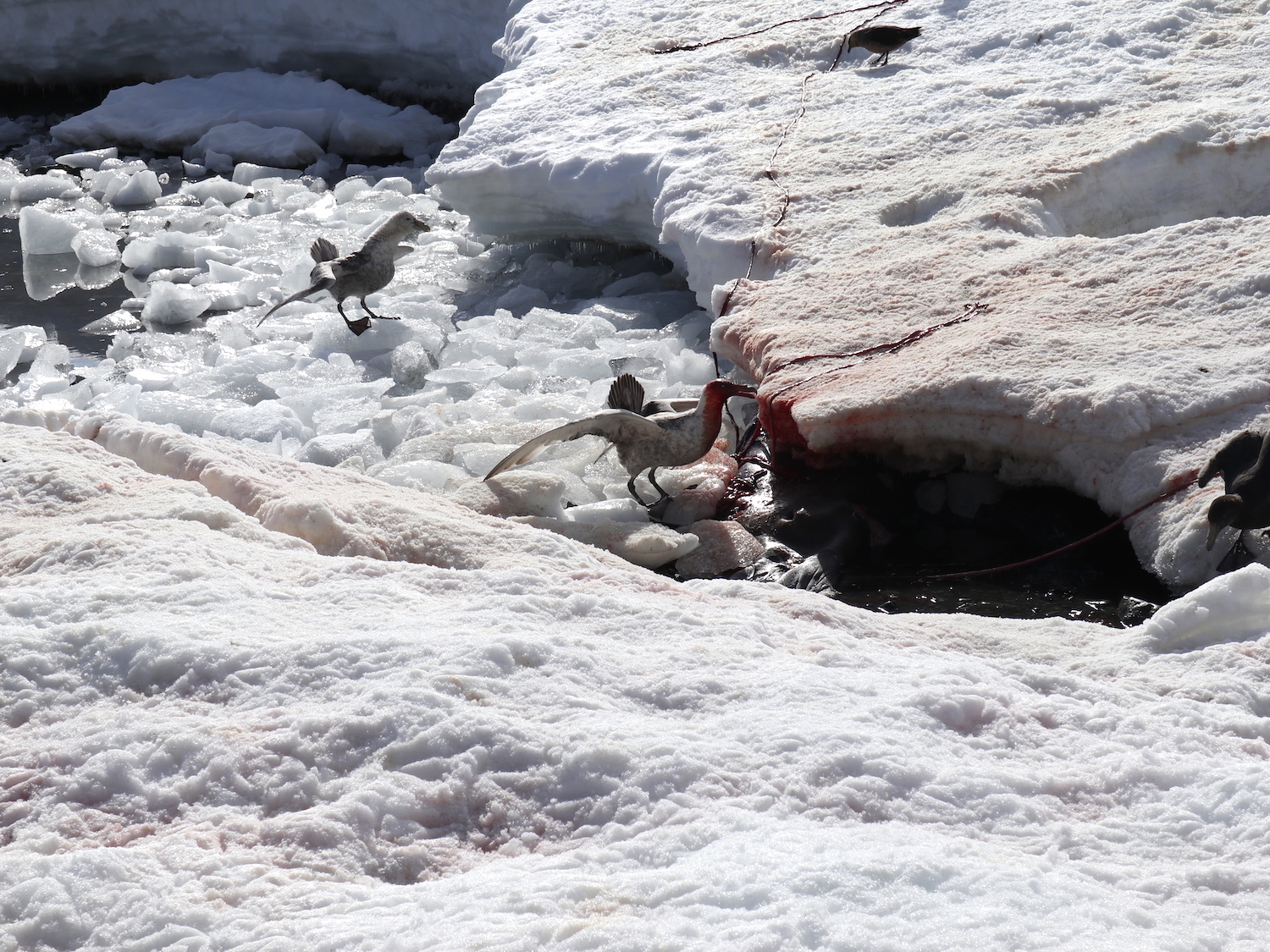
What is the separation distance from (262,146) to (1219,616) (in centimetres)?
890

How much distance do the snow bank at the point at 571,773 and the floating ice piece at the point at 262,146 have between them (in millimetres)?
7773

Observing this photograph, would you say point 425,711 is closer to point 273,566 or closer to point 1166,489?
point 273,566

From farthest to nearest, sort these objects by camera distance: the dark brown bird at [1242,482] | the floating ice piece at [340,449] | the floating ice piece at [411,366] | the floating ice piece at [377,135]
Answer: the floating ice piece at [377,135]
the floating ice piece at [411,366]
the floating ice piece at [340,449]
the dark brown bird at [1242,482]

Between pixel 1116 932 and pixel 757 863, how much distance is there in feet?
1.25

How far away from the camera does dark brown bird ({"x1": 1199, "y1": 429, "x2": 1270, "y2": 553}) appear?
260cm

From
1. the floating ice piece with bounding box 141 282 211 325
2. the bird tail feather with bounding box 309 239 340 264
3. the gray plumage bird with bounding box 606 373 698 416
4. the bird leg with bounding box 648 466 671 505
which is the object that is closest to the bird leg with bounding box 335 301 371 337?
the bird tail feather with bounding box 309 239 340 264

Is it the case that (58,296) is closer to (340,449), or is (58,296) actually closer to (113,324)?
(113,324)

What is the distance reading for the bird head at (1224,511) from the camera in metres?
2.63

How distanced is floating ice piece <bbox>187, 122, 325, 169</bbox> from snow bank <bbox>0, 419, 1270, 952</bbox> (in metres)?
7.77

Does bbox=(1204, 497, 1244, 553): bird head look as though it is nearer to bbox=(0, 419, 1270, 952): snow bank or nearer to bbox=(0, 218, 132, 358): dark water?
bbox=(0, 419, 1270, 952): snow bank

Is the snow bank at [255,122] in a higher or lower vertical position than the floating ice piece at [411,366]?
higher

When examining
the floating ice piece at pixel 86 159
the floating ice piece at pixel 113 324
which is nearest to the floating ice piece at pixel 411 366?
the floating ice piece at pixel 113 324

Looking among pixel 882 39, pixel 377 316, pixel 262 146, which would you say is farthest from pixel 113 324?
pixel 882 39

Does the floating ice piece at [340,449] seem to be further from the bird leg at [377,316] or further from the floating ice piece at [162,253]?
the floating ice piece at [162,253]
